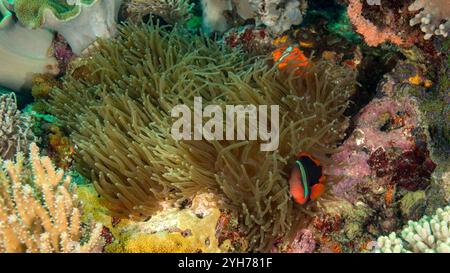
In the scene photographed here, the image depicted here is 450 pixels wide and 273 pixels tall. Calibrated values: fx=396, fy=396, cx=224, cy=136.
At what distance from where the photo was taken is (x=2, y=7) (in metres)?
4.29

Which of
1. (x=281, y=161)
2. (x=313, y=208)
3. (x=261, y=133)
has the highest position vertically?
(x=261, y=133)

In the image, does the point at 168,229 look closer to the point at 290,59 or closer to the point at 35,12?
the point at 290,59

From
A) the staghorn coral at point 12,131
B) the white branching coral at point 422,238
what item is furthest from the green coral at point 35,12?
the white branching coral at point 422,238

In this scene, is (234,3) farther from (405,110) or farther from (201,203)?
(201,203)

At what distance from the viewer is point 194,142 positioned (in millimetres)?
2904

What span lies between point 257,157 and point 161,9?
278 centimetres

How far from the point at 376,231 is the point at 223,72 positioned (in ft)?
6.33

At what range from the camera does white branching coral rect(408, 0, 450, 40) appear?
2.89 meters

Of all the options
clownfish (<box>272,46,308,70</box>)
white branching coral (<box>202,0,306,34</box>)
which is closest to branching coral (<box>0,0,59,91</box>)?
white branching coral (<box>202,0,306,34</box>)

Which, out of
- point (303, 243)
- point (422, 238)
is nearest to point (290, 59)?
point (303, 243)

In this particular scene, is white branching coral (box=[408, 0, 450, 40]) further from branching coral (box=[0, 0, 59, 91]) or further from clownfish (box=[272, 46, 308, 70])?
branching coral (box=[0, 0, 59, 91])

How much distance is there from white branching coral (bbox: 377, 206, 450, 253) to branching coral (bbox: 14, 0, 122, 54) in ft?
11.5

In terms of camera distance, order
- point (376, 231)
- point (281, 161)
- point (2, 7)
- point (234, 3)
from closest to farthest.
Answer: point (281, 161)
point (376, 231)
point (2, 7)
point (234, 3)

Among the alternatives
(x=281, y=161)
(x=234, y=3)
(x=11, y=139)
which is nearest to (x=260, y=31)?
(x=234, y=3)
